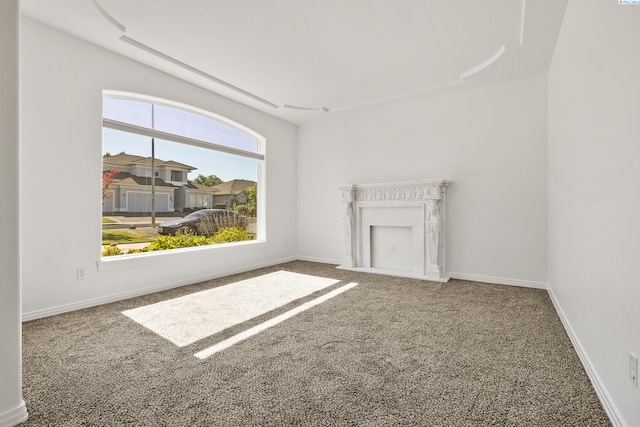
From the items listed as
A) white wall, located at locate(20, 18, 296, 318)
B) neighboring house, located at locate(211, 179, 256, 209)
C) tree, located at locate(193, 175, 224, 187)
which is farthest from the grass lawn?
neighboring house, located at locate(211, 179, 256, 209)

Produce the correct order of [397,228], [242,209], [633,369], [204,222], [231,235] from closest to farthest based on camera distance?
[633,369]
[204,222]
[397,228]
[231,235]
[242,209]

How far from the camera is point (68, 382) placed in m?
1.76

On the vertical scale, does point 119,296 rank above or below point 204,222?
below

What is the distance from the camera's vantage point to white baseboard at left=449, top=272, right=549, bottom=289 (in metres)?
3.77

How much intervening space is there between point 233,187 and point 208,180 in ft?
1.56

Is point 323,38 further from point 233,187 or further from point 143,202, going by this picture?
point 143,202

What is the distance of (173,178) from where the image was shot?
13.6ft

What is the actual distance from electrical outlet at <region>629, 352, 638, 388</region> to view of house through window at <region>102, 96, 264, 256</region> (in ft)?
14.3

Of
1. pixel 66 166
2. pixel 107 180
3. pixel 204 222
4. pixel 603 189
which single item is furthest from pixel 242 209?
pixel 603 189

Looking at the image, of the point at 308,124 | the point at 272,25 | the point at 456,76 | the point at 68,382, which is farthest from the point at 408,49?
the point at 68,382
